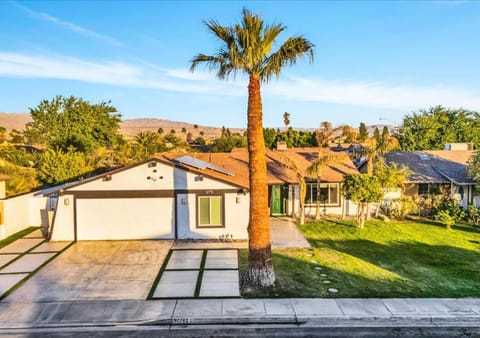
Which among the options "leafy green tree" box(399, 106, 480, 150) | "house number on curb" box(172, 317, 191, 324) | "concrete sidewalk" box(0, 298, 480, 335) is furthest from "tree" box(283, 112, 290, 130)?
"house number on curb" box(172, 317, 191, 324)

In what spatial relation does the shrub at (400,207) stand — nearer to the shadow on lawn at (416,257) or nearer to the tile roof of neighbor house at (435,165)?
the tile roof of neighbor house at (435,165)

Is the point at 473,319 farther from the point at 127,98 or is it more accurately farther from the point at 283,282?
the point at 127,98

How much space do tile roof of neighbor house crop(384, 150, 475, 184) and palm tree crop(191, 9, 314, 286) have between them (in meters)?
14.0

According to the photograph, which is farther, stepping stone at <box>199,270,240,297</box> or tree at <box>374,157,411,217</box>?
tree at <box>374,157,411,217</box>

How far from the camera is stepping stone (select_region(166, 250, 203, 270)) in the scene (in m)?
13.1

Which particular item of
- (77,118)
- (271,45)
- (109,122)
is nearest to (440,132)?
(271,45)

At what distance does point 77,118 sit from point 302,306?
120 ft

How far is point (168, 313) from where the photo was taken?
9.42 meters

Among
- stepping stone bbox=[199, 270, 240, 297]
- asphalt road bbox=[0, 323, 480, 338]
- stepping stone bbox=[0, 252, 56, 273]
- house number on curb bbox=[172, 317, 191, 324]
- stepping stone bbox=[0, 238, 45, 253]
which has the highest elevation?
stepping stone bbox=[0, 238, 45, 253]

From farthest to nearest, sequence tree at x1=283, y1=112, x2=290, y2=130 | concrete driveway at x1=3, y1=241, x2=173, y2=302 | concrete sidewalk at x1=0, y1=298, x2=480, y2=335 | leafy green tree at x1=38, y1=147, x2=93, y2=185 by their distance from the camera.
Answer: tree at x1=283, y1=112, x2=290, y2=130, leafy green tree at x1=38, y1=147, x2=93, y2=185, concrete driveway at x1=3, y1=241, x2=173, y2=302, concrete sidewalk at x1=0, y1=298, x2=480, y2=335

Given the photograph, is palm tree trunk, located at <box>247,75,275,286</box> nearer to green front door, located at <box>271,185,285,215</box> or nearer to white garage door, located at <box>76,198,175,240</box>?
white garage door, located at <box>76,198,175,240</box>

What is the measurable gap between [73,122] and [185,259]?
3120cm

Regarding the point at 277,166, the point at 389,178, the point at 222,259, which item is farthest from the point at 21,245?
the point at 389,178

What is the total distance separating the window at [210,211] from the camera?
16.6 m
